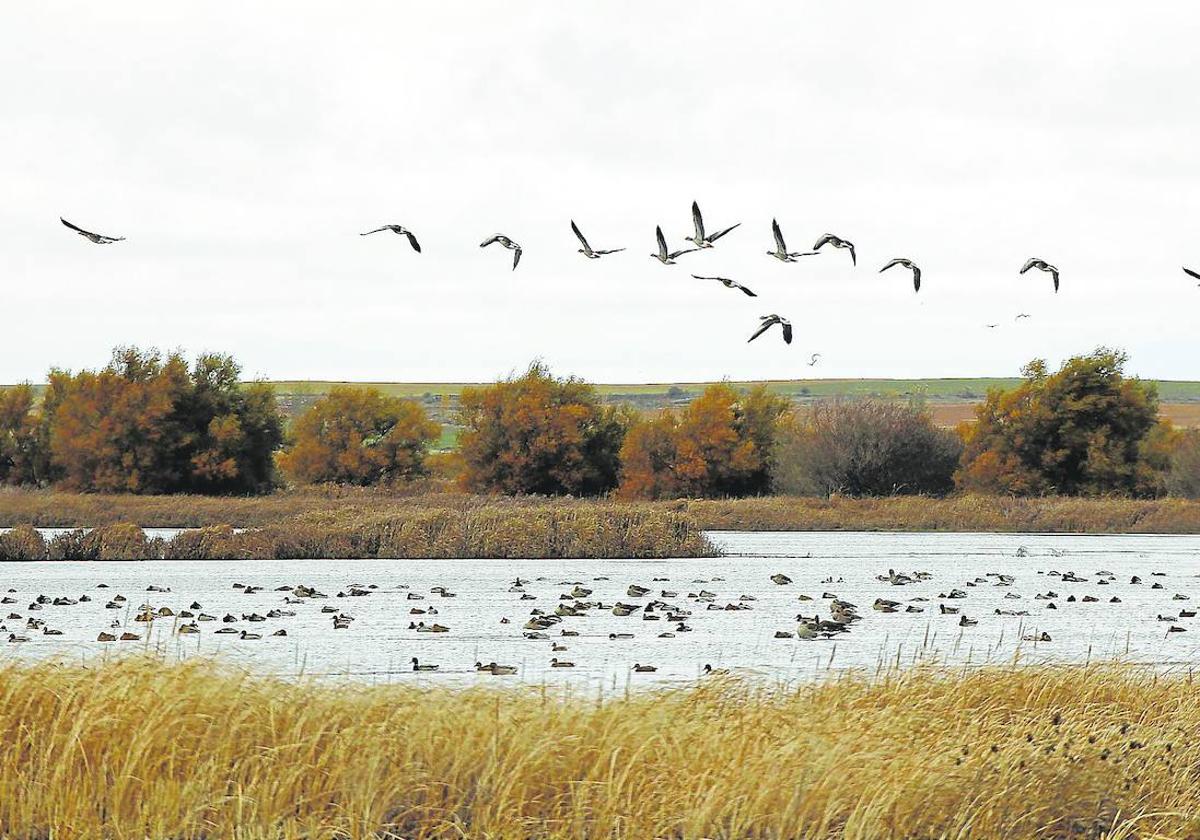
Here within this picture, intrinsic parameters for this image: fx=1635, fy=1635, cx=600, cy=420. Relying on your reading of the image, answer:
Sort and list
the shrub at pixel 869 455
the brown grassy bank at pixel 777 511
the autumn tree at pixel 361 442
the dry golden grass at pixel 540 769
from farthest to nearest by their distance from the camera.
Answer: the autumn tree at pixel 361 442 → the shrub at pixel 869 455 → the brown grassy bank at pixel 777 511 → the dry golden grass at pixel 540 769

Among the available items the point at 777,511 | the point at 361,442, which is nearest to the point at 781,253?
the point at 777,511

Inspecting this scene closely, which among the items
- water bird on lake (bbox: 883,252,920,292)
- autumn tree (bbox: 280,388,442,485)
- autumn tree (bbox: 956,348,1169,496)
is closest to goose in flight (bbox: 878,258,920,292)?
water bird on lake (bbox: 883,252,920,292)

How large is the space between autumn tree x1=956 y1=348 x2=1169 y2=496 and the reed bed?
3148cm

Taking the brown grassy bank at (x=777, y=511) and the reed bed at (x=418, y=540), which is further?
the brown grassy bank at (x=777, y=511)

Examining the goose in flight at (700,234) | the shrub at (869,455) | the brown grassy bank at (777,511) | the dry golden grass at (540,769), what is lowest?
the brown grassy bank at (777,511)

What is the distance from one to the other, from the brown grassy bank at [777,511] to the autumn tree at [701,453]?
365 inches

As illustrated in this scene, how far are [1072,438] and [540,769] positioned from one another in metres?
62.7

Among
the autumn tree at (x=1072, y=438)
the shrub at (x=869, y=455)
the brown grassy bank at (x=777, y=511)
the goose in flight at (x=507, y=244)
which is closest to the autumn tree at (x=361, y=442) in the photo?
the brown grassy bank at (x=777, y=511)

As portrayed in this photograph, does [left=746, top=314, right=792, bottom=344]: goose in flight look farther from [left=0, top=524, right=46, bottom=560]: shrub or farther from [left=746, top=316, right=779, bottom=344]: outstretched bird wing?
[left=0, top=524, right=46, bottom=560]: shrub

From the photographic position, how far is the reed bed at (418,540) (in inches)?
1610

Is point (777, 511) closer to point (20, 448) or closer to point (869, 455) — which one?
point (869, 455)

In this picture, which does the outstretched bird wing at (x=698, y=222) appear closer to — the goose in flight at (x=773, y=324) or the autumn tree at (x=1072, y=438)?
the goose in flight at (x=773, y=324)

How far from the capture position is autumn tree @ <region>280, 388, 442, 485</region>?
80.9 meters

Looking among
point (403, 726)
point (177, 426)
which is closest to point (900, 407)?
point (177, 426)
